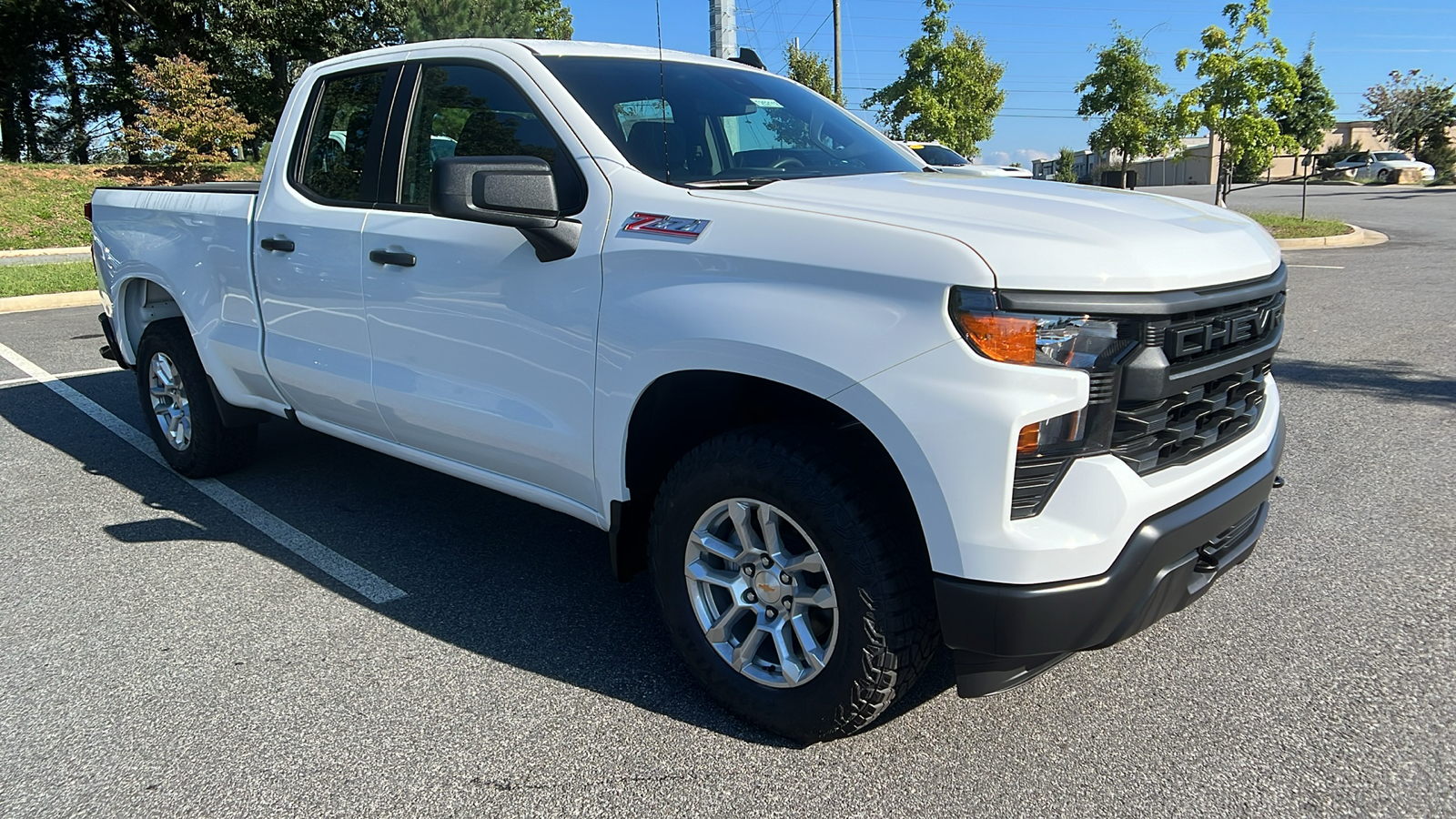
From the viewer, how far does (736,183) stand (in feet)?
10.1

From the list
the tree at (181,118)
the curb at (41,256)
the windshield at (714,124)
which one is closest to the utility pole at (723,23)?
the windshield at (714,124)

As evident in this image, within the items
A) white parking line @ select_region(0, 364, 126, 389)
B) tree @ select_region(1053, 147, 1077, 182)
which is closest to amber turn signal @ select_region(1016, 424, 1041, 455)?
white parking line @ select_region(0, 364, 126, 389)

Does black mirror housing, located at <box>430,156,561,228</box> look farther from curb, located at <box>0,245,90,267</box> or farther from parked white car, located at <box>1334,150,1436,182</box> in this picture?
parked white car, located at <box>1334,150,1436,182</box>

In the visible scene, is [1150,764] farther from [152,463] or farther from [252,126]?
[252,126]

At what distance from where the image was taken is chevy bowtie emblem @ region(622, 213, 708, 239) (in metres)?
2.71

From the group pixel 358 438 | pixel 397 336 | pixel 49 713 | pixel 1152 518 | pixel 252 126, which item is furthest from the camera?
pixel 252 126

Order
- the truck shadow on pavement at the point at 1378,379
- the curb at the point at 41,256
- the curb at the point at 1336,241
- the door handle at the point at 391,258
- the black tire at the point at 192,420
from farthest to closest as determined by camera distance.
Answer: the curb at the point at 41,256, the curb at the point at 1336,241, the truck shadow on pavement at the point at 1378,379, the black tire at the point at 192,420, the door handle at the point at 391,258

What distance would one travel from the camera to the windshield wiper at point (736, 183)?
296cm

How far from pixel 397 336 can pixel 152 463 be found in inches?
112

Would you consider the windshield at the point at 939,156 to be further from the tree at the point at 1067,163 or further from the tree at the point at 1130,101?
the tree at the point at 1067,163

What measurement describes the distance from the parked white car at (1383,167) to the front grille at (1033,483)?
5457cm

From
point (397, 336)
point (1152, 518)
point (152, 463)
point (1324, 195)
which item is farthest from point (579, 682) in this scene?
point (1324, 195)

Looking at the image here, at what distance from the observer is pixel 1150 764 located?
262cm

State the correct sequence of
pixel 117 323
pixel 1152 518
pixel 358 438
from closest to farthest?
pixel 1152 518 → pixel 358 438 → pixel 117 323
